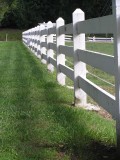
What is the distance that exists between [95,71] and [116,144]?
8.87 m

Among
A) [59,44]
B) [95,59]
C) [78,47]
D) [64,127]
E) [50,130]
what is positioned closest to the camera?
[50,130]

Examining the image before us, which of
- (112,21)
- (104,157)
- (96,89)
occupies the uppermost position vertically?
(112,21)

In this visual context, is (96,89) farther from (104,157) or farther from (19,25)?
(19,25)

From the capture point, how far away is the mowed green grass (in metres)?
4.54

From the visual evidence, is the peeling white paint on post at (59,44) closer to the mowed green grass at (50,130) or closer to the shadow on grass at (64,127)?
the shadow on grass at (64,127)

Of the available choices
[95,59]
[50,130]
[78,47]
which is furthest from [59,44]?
[50,130]

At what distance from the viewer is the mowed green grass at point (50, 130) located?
14.9 feet

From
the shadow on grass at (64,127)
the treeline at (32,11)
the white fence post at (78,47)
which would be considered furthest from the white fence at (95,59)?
the treeline at (32,11)

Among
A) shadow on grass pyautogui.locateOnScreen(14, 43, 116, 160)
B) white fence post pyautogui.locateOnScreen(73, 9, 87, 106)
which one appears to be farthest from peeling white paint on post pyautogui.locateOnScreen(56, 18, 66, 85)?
white fence post pyautogui.locateOnScreen(73, 9, 87, 106)

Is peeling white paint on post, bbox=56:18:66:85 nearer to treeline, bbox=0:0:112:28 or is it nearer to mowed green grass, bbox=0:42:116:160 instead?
mowed green grass, bbox=0:42:116:160

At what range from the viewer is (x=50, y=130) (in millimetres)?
5348

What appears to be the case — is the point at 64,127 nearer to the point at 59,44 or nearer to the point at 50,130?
the point at 50,130

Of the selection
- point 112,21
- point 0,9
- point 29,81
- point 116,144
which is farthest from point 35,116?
point 0,9

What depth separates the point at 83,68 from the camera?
6922mm
